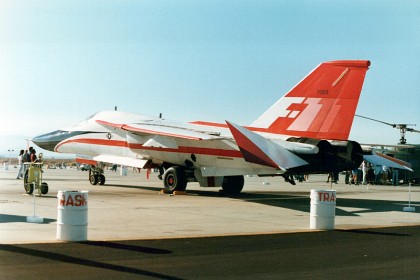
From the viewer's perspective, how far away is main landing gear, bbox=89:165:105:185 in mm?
30156

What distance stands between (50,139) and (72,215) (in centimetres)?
1997

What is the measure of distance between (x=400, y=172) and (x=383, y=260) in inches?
1413

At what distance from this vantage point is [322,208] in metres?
13.7

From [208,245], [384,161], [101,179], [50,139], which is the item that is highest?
[50,139]

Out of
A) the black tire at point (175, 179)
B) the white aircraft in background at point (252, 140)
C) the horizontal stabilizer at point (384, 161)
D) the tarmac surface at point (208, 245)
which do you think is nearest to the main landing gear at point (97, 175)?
the white aircraft in background at point (252, 140)

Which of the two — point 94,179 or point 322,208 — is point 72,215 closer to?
point 322,208

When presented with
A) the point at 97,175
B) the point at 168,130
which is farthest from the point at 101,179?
the point at 168,130

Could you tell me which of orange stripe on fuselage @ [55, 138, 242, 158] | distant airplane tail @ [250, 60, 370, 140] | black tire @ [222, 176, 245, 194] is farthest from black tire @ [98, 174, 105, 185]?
distant airplane tail @ [250, 60, 370, 140]

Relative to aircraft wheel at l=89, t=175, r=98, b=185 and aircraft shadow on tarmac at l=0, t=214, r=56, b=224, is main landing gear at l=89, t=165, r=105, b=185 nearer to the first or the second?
aircraft wheel at l=89, t=175, r=98, b=185

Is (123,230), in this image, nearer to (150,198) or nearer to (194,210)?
(194,210)

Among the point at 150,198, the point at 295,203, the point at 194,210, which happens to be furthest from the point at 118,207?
the point at 295,203

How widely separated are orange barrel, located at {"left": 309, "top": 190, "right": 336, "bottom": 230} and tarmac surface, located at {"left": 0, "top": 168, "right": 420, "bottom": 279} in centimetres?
45

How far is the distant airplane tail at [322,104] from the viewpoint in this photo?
69.7 feet

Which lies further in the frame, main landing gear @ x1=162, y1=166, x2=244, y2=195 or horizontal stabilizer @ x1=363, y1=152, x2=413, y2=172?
main landing gear @ x1=162, y1=166, x2=244, y2=195
